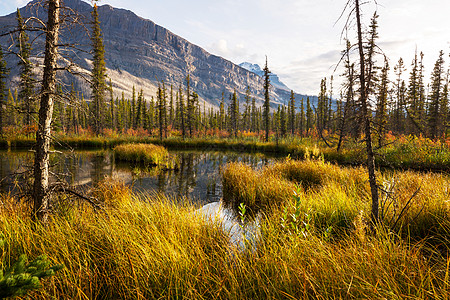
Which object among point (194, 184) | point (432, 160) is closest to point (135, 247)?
point (194, 184)

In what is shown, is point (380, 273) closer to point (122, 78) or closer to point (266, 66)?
point (266, 66)

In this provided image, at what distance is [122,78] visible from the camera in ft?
577

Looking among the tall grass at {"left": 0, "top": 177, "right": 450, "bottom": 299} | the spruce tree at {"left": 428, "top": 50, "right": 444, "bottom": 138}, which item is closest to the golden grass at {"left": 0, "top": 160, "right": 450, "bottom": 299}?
the tall grass at {"left": 0, "top": 177, "right": 450, "bottom": 299}

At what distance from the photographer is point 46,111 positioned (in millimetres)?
3354

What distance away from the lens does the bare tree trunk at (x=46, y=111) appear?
3297 millimetres

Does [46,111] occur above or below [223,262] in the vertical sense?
above

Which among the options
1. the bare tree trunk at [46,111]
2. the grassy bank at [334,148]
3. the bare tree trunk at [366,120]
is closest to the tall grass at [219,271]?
the bare tree trunk at [46,111]

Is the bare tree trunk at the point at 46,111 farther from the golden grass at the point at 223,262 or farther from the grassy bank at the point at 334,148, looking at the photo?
the golden grass at the point at 223,262

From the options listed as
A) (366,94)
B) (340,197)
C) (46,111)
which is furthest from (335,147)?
(46,111)

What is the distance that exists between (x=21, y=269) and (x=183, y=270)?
5.08 ft

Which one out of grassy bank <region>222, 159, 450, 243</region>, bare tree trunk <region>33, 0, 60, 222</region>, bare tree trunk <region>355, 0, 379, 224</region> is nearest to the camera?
bare tree trunk <region>33, 0, 60, 222</region>

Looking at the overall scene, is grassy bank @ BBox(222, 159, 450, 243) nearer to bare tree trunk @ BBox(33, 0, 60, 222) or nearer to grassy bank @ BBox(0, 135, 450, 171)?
grassy bank @ BBox(0, 135, 450, 171)

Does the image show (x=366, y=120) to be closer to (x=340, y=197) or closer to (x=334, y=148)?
(x=340, y=197)

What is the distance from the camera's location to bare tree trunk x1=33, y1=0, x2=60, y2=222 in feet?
10.8
